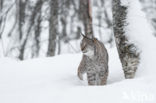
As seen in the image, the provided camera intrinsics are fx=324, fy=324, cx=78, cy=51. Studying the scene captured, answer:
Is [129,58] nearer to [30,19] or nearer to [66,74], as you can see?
[66,74]

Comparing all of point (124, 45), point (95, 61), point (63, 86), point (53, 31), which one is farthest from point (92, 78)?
point (53, 31)

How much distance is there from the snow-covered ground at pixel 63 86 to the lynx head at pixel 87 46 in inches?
17.0

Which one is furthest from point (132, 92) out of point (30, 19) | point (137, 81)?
point (30, 19)

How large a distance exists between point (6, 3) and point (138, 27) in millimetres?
8259

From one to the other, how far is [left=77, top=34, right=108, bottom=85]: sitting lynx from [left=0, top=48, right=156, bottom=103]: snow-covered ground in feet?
0.58

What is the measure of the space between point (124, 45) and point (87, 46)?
53 centimetres

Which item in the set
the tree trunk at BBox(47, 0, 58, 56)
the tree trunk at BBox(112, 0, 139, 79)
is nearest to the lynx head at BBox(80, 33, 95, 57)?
the tree trunk at BBox(112, 0, 139, 79)

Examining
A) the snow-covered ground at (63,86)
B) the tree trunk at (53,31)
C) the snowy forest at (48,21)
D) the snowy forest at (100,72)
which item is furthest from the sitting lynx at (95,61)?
the snowy forest at (48,21)

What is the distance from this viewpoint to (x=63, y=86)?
390 cm

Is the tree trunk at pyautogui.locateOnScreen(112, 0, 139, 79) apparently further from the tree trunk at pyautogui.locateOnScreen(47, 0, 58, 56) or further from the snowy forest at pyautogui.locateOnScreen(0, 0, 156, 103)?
the tree trunk at pyautogui.locateOnScreen(47, 0, 58, 56)

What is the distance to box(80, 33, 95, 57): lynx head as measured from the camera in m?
3.86

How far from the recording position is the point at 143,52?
13.1ft

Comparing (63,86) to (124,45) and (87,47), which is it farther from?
(124,45)

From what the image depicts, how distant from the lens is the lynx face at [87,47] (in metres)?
3.85
